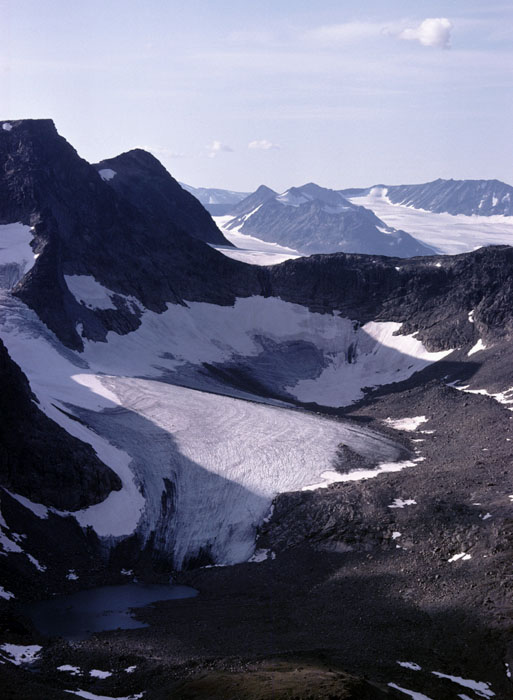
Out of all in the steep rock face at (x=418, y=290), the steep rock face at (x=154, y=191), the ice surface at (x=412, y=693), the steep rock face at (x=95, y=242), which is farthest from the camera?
the steep rock face at (x=154, y=191)

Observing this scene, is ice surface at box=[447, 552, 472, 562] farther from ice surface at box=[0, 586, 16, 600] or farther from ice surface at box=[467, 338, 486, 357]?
ice surface at box=[467, 338, 486, 357]

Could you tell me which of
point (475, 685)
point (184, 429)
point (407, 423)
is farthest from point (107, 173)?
point (475, 685)

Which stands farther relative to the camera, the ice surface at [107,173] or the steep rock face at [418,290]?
the ice surface at [107,173]

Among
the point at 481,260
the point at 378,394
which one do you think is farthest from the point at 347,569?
the point at 481,260

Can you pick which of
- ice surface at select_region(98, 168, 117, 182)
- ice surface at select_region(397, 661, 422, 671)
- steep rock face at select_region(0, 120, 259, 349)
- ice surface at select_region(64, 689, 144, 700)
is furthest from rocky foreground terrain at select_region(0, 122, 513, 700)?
ice surface at select_region(98, 168, 117, 182)

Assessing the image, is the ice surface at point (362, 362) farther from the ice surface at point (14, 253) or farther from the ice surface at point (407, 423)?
the ice surface at point (14, 253)

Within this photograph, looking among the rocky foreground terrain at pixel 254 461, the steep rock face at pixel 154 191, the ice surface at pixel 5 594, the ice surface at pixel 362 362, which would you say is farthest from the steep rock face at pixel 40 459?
the steep rock face at pixel 154 191

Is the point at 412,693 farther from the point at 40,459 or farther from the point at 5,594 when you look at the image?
the point at 40,459
